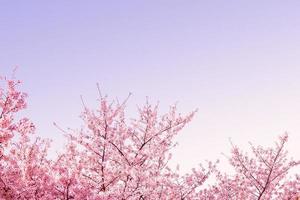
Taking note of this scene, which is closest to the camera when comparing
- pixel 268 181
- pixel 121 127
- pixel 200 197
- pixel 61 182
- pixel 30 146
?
pixel 61 182

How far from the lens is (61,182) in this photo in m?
10.5

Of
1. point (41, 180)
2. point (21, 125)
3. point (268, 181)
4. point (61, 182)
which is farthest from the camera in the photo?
point (268, 181)

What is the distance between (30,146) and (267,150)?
408 inches

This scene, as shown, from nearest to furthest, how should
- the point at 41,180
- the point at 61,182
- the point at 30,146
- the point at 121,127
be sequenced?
the point at 61,182 < the point at 41,180 < the point at 30,146 < the point at 121,127

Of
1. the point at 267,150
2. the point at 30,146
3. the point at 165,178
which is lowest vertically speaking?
the point at 30,146

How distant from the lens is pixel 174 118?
1670cm

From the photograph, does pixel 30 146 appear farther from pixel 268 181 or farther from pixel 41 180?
pixel 268 181

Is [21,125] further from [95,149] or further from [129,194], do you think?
[129,194]

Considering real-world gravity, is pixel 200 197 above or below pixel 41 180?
above

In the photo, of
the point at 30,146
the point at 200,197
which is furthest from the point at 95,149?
the point at 200,197

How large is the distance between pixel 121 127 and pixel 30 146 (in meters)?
3.54

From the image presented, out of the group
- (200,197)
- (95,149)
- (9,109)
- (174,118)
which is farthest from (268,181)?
(9,109)

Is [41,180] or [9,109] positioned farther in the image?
[9,109]

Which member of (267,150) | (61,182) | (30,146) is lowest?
(61,182)
